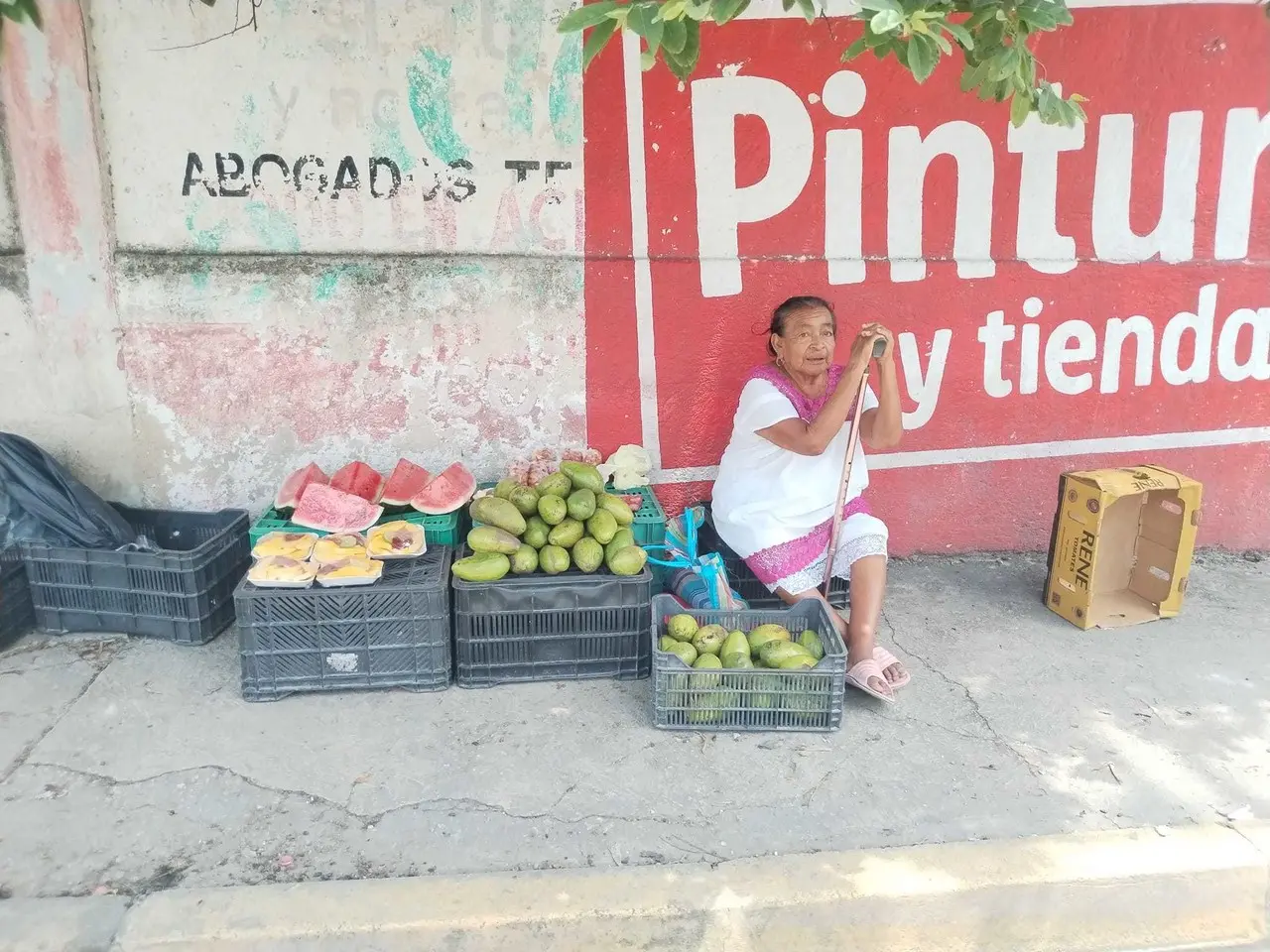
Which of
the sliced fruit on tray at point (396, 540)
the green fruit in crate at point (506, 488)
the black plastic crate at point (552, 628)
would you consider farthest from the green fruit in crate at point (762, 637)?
the sliced fruit on tray at point (396, 540)

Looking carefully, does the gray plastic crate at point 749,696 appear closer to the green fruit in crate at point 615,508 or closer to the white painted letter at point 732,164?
the green fruit in crate at point 615,508

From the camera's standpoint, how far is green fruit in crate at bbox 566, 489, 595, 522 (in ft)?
12.9

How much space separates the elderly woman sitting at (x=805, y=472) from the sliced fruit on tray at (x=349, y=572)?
1.63 m

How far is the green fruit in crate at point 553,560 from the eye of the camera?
378 centimetres

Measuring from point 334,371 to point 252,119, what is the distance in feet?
3.99

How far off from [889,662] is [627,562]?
1193mm

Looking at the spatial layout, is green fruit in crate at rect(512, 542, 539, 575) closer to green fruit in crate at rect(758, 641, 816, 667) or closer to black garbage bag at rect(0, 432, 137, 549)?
green fruit in crate at rect(758, 641, 816, 667)

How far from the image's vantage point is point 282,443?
464 cm

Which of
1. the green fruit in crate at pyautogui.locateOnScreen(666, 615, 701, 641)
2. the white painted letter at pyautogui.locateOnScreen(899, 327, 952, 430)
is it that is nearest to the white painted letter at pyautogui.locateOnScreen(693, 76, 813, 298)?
the white painted letter at pyautogui.locateOnScreen(899, 327, 952, 430)

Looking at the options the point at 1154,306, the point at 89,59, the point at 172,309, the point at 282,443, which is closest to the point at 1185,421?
the point at 1154,306

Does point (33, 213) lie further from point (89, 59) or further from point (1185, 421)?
point (1185, 421)

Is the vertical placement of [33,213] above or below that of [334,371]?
above

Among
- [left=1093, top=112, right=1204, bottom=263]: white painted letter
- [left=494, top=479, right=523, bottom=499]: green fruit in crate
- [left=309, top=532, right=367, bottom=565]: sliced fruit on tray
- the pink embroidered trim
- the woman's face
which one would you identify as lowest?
the pink embroidered trim

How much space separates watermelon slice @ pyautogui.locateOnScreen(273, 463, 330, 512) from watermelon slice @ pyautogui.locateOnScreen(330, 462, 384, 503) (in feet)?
0.25
